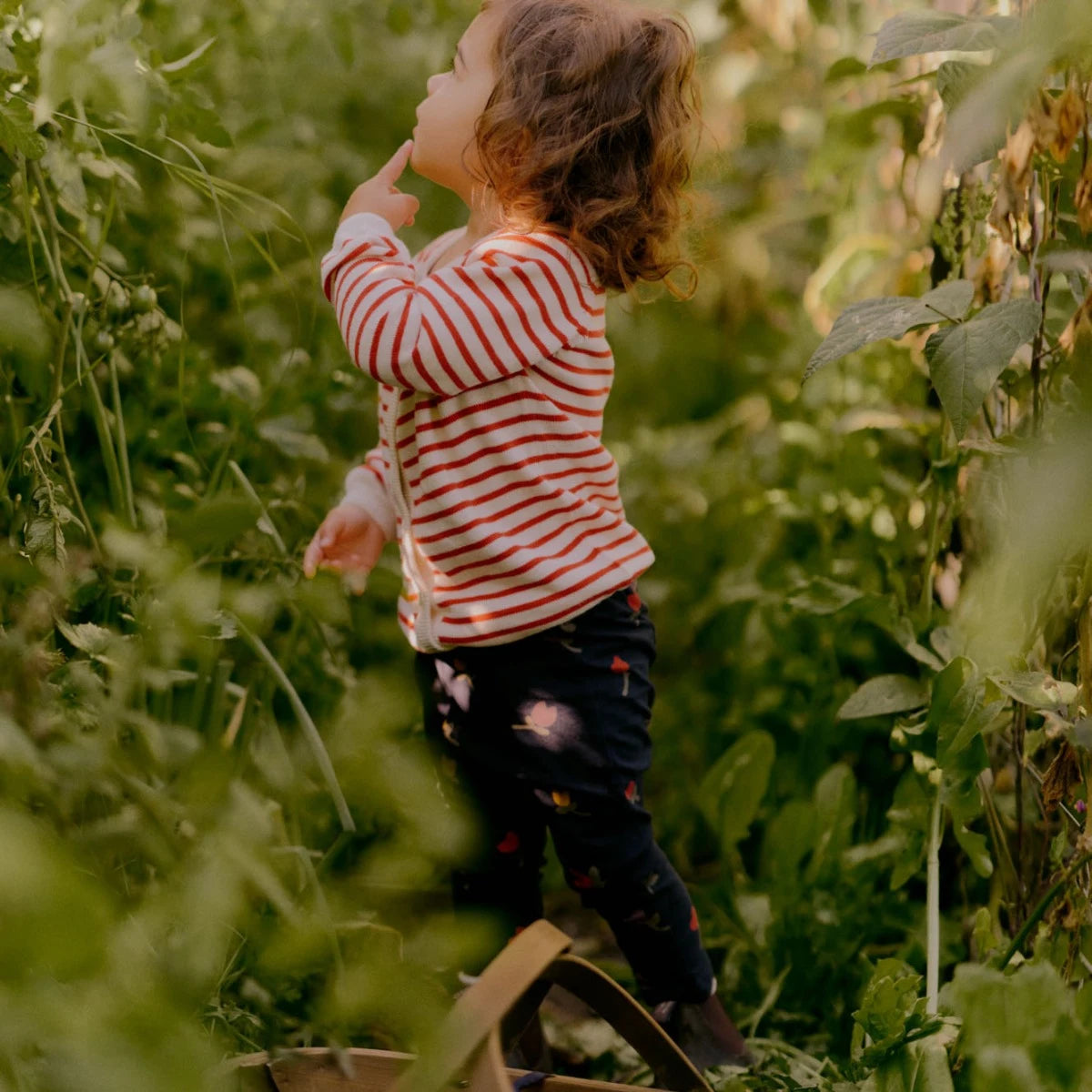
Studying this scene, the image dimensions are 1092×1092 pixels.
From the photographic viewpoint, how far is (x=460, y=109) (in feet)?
3.55

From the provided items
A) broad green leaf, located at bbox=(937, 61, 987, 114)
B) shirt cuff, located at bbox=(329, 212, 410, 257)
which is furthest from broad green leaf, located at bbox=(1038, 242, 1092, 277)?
shirt cuff, located at bbox=(329, 212, 410, 257)

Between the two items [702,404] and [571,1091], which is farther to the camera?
[702,404]

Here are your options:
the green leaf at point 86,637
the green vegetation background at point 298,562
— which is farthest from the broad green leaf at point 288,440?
the green leaf at point 86,637

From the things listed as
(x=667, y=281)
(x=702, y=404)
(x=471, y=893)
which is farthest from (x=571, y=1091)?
(x=702, y=404)

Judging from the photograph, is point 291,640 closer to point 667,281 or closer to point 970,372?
point 667,281

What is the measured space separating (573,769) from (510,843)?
0.48 feet

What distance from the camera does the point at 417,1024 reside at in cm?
51

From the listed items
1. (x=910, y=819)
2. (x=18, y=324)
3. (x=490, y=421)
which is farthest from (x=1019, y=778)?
(x=18, y=324)

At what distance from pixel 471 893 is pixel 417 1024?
2.43 ft

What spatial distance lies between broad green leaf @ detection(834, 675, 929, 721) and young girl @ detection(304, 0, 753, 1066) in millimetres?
191

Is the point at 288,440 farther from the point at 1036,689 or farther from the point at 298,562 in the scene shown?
the point at 1036,689

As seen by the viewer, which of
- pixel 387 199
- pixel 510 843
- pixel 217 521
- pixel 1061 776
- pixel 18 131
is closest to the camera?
pixel 217 521

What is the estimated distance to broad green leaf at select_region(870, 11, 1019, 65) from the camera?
2.83ft

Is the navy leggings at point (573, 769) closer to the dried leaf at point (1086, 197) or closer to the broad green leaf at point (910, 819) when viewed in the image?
the broad green leaf at point (910, 819)
